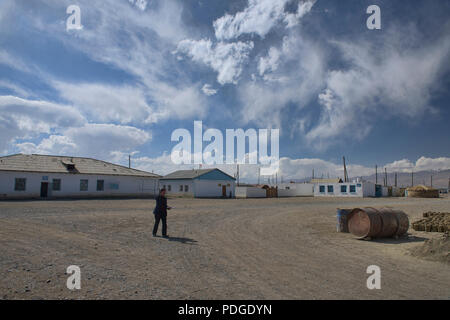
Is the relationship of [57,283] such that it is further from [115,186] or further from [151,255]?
[115,186]

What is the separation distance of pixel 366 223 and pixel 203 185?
33417mm

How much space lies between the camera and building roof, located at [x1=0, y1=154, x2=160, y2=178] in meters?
30.8

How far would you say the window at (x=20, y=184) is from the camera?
97.4 ft

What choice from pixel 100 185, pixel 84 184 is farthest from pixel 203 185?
pixel 84 184

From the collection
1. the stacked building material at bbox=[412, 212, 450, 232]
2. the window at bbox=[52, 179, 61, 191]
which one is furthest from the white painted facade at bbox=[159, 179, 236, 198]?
the stacked building material at bbox=[412, 212, 450, 232]

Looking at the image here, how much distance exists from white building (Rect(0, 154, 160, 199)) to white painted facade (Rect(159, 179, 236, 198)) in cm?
413

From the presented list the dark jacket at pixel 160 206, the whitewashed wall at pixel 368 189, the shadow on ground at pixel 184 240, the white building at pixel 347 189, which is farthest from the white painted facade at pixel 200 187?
the shadow on ground at pixel 184 240

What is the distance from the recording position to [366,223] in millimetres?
10031

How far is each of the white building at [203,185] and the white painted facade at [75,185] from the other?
13.4 ft

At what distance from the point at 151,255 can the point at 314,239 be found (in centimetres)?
575

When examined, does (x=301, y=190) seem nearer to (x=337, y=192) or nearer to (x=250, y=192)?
(x=337, y=192)

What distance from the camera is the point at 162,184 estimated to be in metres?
48.2
